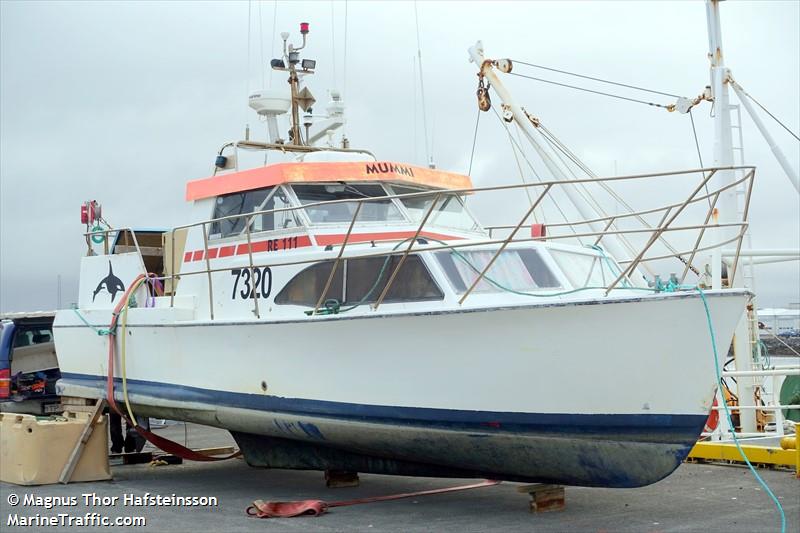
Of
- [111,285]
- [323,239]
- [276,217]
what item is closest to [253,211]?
[276,217]

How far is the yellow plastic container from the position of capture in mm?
9664

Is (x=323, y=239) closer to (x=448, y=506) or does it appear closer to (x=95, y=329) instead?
(x=448, y=506)

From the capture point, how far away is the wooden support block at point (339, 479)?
368 inches

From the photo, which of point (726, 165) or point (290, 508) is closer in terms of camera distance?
point (290, 508)

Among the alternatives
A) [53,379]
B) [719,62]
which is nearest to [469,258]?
[719,62]

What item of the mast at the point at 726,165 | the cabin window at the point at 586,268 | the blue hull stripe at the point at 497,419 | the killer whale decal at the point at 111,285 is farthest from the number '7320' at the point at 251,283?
the mast at the point at 726,165

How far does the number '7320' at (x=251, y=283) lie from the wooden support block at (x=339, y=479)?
1917 mm

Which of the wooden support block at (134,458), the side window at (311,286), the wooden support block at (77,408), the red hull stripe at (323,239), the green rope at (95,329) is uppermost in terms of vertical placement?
the red hull stripe at (323,239)

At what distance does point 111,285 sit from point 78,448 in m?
2.19

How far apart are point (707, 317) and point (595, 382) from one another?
931mm

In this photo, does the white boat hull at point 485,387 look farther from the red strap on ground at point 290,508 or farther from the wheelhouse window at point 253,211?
the wheelhouse window at point 253,211

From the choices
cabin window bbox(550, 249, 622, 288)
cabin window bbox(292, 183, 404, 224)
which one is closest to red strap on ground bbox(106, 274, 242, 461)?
cabin window bbox(292, 183, 404, 224)

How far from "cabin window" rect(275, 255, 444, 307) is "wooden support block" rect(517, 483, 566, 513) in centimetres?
178

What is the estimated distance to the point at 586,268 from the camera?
28.7 feet
